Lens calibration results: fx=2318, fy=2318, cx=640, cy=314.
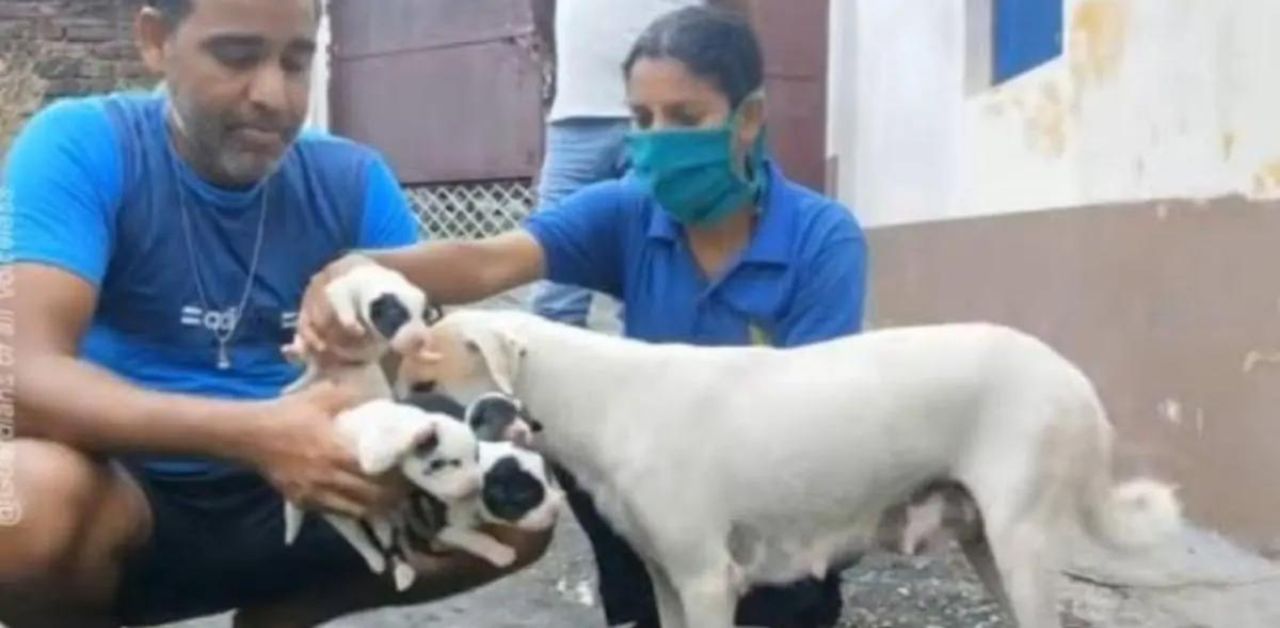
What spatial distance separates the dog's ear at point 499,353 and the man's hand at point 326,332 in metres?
0.35

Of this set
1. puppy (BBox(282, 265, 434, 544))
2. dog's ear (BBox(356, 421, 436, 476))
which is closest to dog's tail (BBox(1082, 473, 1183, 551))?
puppy (BBox(282, 265, 434, 544))

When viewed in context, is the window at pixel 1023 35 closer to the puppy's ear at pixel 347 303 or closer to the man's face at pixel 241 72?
the man's face at pixel 241 72

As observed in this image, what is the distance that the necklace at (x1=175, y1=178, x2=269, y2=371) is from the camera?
340cm

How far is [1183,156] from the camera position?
521 centimetres

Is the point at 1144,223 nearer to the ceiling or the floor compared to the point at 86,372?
nearer to the floor

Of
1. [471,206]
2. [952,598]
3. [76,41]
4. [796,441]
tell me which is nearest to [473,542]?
[796,441]

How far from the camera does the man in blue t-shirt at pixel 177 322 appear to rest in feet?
10.1

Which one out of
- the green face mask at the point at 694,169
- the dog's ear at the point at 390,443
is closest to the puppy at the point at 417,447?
the dog's ear at the point at 390,443

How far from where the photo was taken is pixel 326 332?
3.06m

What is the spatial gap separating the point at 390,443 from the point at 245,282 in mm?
781

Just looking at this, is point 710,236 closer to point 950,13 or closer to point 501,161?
point 950,13

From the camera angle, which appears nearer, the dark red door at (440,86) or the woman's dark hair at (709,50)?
the woman's dark hair at (709,50)

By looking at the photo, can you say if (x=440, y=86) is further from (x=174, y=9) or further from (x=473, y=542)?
(x=473, y=542)

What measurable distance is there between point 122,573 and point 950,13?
4757 mm
